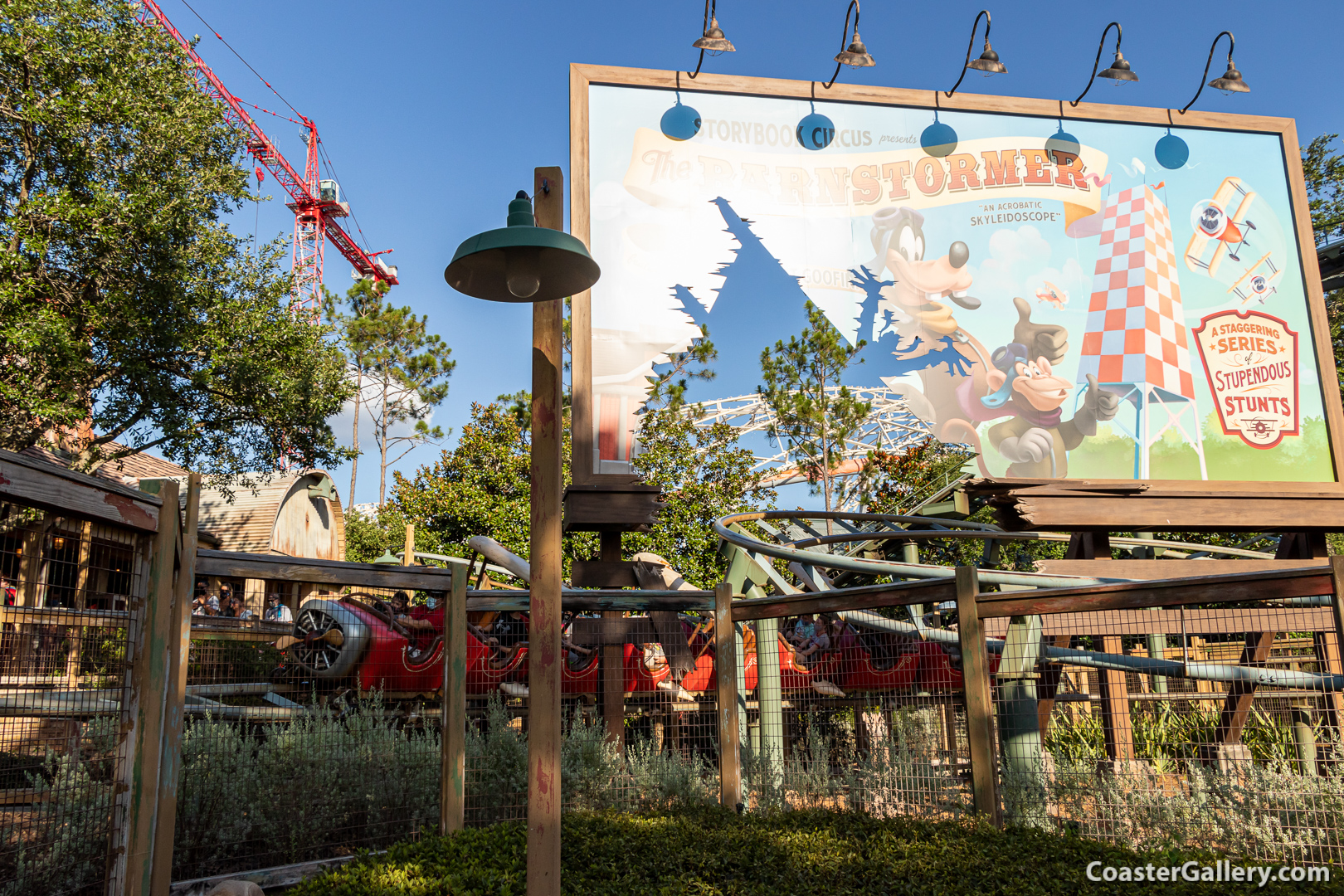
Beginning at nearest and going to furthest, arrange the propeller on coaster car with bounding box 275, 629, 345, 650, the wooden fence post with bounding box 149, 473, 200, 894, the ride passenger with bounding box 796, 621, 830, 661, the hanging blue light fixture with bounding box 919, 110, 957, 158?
the wooden fence post with bounding box 149, 473, 200, 894 → the propeller on coaster car with bounding box 275, 629, 345, 650 → the ride passenger with bounding box 796, 621, 830, 661 → the hanging blue light fixture with bounding box 919, 110, 957, 158

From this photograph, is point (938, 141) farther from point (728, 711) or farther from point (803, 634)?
point (728, 711)

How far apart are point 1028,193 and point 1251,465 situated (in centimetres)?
434

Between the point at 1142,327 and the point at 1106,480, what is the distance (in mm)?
2966

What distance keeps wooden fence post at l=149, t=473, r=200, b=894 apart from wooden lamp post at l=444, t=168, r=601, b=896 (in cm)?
145

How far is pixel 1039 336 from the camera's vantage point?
10.8m

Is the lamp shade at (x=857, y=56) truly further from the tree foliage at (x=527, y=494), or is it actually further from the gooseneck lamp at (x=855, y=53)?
the tree foliage at (x=527, y=494)

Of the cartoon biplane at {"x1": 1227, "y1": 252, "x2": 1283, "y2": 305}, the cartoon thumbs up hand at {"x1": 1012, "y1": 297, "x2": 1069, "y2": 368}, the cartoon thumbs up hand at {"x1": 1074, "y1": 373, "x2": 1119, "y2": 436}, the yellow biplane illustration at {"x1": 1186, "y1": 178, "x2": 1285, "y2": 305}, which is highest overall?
the yellow biplane illustration at {"x1": 1186, "y1": 178, "x2": 1285, "y2": 305}

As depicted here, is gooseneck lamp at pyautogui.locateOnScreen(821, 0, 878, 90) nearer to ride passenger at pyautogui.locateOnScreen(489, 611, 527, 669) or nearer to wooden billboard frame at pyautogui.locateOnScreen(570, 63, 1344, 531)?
wooden billboard frame at pyautogui.locateOnScreen(570, 63, 1344, 531)

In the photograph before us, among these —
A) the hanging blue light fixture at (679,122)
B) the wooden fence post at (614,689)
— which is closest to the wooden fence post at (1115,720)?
the wooden fence post at (614,689)

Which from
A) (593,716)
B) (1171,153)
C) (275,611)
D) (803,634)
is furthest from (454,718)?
(1171,153)

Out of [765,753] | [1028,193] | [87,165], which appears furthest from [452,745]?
[87,165]

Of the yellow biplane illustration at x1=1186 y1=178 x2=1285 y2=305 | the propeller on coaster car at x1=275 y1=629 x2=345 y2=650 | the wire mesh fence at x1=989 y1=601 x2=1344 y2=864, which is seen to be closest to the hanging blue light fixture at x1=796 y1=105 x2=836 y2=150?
the yellow biplane illustration at x1=1186 y1=178 x2=1285 y2=305

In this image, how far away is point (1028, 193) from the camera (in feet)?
36.8

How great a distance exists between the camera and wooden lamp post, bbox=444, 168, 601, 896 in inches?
133
